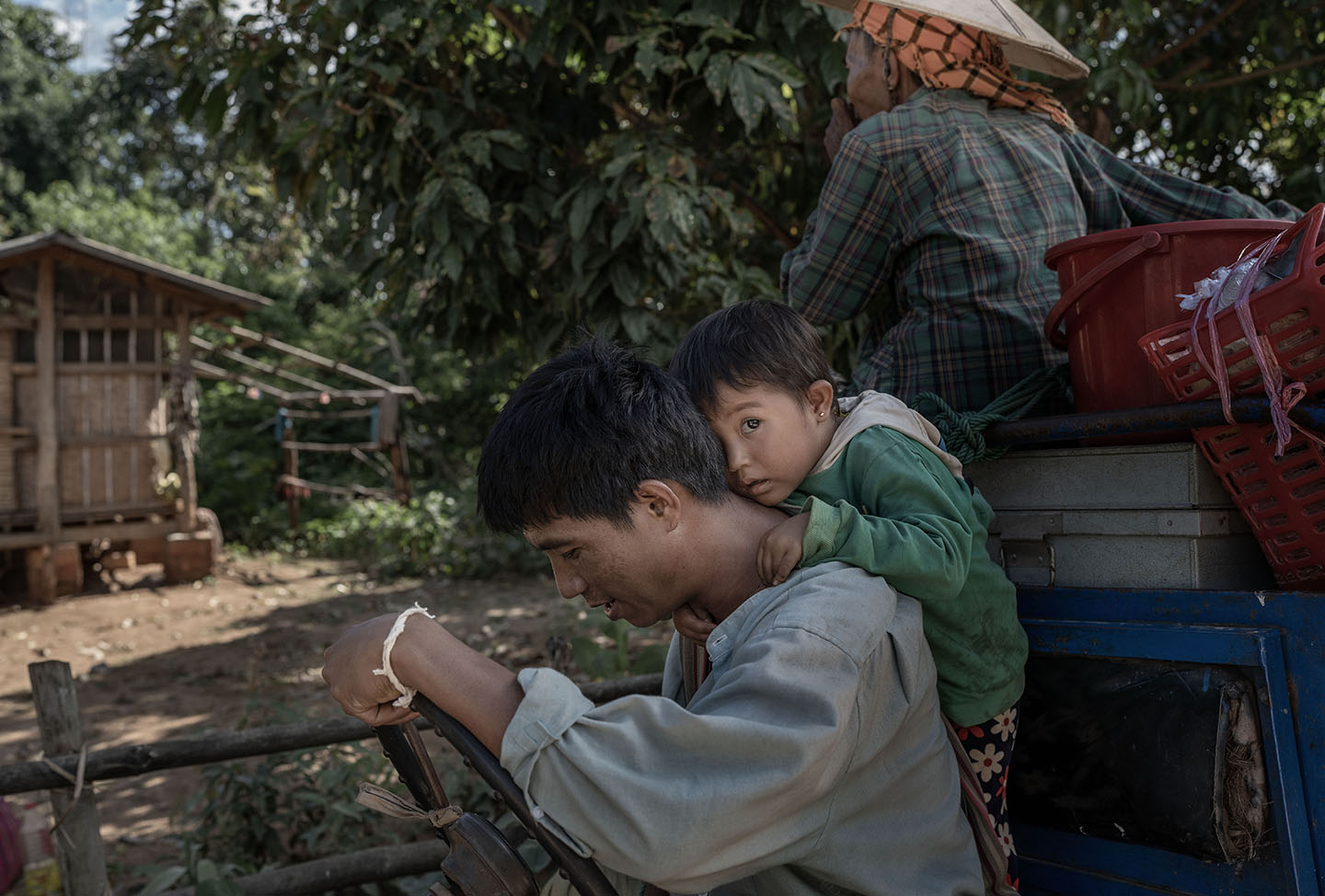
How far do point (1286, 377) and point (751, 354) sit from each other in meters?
0.77

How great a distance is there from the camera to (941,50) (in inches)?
93.9

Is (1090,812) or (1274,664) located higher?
(1274,664)

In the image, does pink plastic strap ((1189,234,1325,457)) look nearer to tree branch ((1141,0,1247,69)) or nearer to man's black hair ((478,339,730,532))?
man's black hair ((478,339,730,532))

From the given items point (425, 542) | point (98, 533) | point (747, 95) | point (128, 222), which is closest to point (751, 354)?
point (747, 95)

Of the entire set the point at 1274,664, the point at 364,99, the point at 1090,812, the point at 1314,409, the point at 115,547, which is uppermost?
the point at 364,99

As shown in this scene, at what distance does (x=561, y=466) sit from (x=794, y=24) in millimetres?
2847

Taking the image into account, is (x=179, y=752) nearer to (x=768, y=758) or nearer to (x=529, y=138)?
(x=768, y=758)

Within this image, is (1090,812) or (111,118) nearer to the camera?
(1090,812)

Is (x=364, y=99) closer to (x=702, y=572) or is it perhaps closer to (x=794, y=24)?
(x=794, y=24)

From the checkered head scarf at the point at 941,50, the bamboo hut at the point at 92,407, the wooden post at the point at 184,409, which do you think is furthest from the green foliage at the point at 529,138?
the wooden post at the point at 184,409

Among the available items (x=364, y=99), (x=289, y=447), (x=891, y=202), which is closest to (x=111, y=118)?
(x=289, y=447)

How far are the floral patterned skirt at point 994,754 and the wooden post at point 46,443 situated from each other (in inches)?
378

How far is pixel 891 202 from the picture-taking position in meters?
2.38

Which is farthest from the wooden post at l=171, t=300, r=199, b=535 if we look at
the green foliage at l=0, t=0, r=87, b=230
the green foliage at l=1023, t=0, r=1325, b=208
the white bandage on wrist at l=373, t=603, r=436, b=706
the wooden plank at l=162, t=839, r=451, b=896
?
the green foliage at l=0, t=0, r=87, b=230
